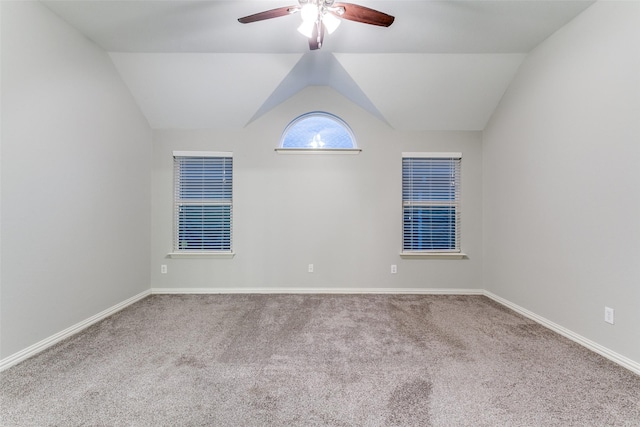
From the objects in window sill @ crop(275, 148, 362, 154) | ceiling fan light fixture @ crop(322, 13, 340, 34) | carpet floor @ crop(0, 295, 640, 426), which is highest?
ceiling fan light fixture @ crop(322, 13, 340, 34)

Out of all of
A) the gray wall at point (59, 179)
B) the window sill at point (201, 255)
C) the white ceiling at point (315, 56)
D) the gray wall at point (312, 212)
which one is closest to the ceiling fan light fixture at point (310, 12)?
the white ceiling at point (315, 56)

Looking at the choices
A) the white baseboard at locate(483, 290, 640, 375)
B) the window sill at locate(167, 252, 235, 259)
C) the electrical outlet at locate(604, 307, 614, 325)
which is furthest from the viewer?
the window sill at locate(167, 252, 235, 259)

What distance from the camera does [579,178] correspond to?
6.77 feet

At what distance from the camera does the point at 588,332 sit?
1990 mm

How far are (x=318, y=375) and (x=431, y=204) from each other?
8.78 ft

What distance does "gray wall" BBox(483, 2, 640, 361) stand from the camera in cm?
174

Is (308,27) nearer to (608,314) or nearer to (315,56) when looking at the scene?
(315,56)

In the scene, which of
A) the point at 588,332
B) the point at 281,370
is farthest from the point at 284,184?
the point at 588,332

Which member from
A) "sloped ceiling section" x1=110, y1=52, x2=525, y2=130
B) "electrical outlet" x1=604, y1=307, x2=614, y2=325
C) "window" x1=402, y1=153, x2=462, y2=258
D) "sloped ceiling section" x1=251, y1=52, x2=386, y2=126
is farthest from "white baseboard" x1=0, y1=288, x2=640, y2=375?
"sloped ceiling section" x1=251, y1=52, x2=386, y2=126

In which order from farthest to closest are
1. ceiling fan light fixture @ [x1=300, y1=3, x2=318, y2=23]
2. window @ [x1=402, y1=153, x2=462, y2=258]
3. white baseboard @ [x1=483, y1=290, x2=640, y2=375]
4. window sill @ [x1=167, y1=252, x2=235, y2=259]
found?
window @ [x1=402, y1=153, x2=462, y2=258], window sill @ [x1=167, y1=252, x2=235, y2=259], white baseboard @ [x1=483, y1=290, x2=640, y2=375], ceiling fan light fixture @ [x1=300, y1=3, x2=318, y2=23]

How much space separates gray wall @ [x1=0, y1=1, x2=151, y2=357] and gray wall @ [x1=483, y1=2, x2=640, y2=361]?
179 inches

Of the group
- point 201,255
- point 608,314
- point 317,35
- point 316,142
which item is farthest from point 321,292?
point 317,35

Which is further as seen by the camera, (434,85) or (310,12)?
(434,85)

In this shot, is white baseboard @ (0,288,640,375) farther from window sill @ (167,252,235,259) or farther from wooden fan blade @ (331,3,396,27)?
wooden fan blade @ (331,3,396,27)
